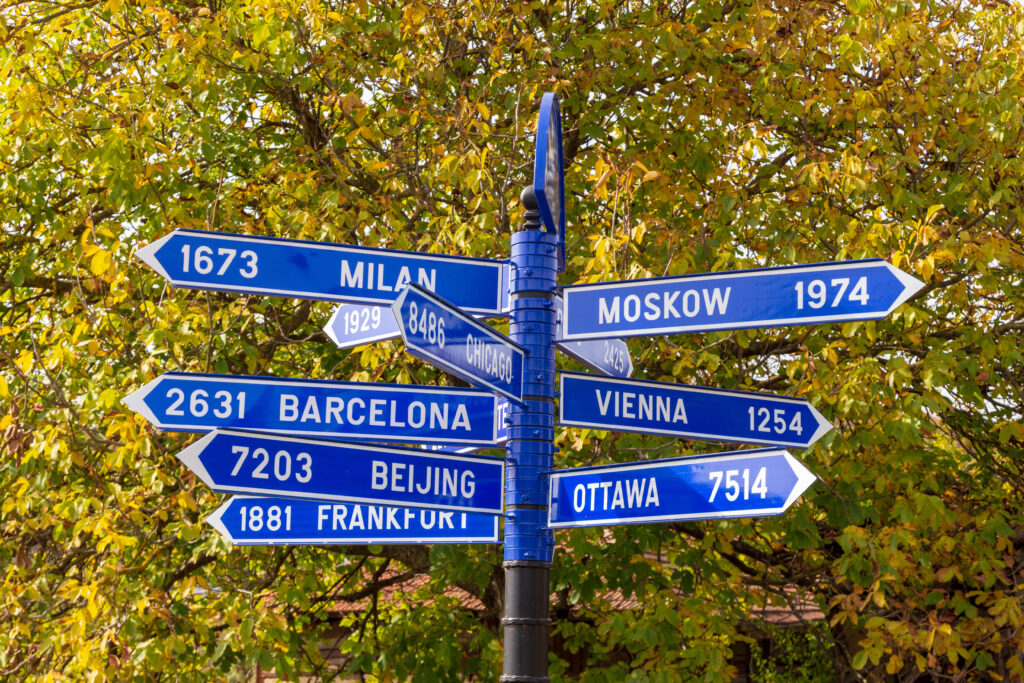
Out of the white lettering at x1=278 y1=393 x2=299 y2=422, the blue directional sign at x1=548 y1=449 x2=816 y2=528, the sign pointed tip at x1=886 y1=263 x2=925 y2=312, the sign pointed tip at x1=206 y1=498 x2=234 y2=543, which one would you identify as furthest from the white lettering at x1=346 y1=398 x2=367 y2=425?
the sign pointed tip at x1=886 y1=263 x2=925 y2=312

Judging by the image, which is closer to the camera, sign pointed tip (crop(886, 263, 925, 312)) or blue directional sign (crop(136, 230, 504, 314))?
sign pointed tip (crop(886, 263, 925, 312))

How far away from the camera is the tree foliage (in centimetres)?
685

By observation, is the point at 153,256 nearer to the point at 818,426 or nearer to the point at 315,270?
the point at 315,270

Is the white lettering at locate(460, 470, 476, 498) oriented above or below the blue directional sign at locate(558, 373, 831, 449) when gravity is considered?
below

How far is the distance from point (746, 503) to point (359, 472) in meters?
1.13

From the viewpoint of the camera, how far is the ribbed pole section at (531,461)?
334 cm

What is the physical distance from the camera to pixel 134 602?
7.23m

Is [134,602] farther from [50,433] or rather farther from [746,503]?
[746,503]

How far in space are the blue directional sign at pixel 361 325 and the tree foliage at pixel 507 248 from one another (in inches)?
87.7

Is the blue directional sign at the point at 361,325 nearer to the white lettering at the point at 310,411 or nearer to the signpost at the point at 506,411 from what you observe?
the signpost at the point at 506,411

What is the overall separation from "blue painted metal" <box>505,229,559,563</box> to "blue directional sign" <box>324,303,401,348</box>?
0.52 meters

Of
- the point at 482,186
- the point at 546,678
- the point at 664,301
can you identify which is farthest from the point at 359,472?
the point at 482,186

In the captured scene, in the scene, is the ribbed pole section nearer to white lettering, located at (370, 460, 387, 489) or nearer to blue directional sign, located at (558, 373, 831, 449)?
blue directional sign, located at (558, 373, 831, 449)

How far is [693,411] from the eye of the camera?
12.2 ft
